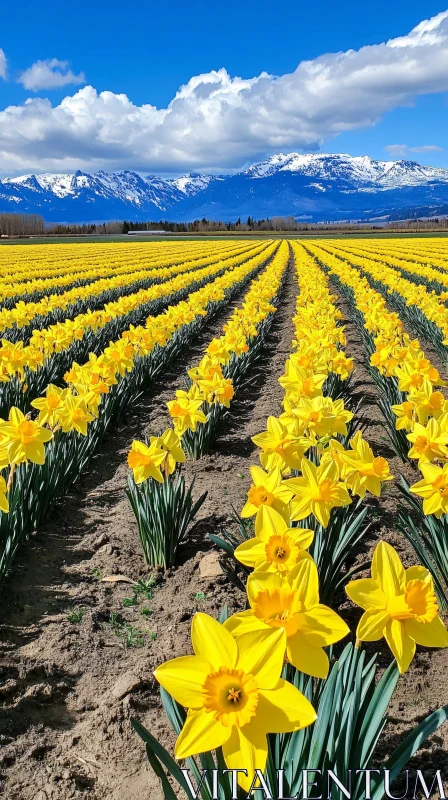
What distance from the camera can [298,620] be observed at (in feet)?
3.86

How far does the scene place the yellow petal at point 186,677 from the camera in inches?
40.4

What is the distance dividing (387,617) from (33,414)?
6300 millimetres

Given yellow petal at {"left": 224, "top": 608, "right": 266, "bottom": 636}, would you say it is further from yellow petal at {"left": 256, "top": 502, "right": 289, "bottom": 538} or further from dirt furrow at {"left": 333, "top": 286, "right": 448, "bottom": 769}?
dirt furrow at {"left": 333, "top": 286, "right": 448, "bottom": 769}

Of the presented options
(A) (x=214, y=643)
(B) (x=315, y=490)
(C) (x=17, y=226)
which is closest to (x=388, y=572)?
(A) (x=214, y=643)

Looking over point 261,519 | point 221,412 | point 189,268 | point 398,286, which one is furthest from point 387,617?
point 189,268

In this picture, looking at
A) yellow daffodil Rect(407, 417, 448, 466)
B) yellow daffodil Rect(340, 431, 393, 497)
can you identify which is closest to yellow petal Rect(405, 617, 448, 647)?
yellow daffodil Rect(340, 431, 393, 497)

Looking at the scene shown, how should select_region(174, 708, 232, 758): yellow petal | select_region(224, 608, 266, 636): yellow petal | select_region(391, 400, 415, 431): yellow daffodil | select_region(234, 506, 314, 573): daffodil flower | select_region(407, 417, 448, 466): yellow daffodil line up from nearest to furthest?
1. select_region(174, 708, 232, 758): yellow petal
2. select_region(224, 608, 266, 636): yellow petal
3. select_region(234, 506, 314, 573): daffodil flower
4. select_region(407, 417, 448, 466): yellow daffodil
5. select_region(391, 400, 415, 431): yellow daffodil

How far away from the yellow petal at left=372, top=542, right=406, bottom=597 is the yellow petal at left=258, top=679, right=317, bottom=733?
1.15 feet

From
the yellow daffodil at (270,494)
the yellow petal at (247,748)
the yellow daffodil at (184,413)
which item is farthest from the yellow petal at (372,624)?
the yellow daffodil at (184,413)

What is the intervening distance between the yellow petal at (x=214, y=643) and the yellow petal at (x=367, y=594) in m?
0.30

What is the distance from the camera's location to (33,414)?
6.91 m

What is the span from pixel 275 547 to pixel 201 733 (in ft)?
1.81

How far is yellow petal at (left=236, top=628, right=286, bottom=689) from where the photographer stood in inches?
40.8

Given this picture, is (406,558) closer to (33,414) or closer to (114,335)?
(33,414)
